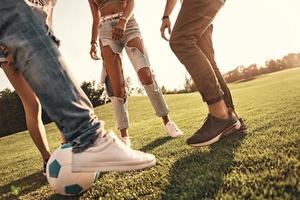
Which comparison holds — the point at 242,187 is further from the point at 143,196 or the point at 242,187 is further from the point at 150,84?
→ the point at 150,84

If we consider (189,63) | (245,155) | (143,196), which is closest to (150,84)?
(189,63)

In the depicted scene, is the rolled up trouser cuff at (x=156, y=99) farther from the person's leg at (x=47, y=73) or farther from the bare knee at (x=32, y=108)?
the person's leg at (x=47, y=73)

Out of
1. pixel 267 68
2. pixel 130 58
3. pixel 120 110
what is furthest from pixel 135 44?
pixel 267 68

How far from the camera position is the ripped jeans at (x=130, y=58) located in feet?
15.4

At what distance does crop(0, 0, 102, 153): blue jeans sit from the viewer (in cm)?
189

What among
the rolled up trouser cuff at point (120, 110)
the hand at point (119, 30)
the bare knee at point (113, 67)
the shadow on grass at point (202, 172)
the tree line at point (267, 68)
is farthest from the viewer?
the tree line at point (267, 68)

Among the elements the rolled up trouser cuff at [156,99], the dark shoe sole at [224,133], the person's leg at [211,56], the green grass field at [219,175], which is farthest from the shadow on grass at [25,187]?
the person's leg at [211,56]

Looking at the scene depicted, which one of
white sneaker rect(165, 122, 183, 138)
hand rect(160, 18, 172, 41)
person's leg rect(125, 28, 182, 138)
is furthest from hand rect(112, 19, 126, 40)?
white sneaker rect(165, 122, 183, 138)

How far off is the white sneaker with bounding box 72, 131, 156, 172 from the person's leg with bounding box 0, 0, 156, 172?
34 millimetres

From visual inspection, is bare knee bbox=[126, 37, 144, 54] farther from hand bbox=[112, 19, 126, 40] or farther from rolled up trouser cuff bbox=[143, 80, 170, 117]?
rolled up trouser cuff bbox=[143, 80, 170, 117]

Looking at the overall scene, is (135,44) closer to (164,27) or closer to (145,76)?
(145,76)

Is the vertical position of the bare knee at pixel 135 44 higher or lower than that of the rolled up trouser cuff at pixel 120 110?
higher

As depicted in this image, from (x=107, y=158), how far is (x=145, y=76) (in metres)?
2.85

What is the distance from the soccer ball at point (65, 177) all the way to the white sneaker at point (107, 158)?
0.23 metres
